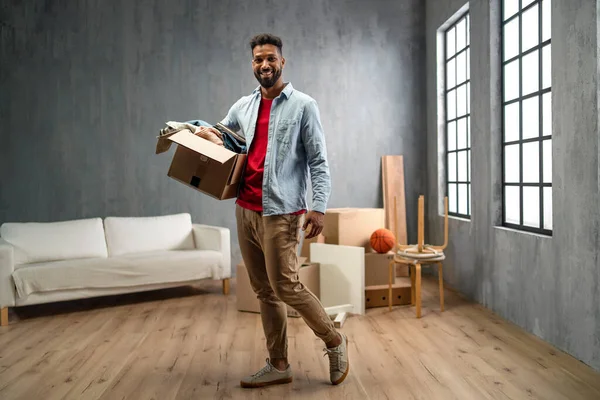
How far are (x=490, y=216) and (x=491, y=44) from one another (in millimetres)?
1266

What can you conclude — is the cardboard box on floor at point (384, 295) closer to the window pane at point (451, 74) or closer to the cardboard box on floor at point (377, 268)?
the cardboard box on floor at point (377, 268)

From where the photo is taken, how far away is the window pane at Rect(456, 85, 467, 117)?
4821mm

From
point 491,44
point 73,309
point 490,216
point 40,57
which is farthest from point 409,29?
point 73,309

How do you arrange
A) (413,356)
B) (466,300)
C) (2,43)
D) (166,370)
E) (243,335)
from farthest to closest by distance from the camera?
(2,43)
(466,300)
(243,335)
(413,356)
(166,370)

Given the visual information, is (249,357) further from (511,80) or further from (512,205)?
(511,80)

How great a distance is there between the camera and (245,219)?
8.28 feet

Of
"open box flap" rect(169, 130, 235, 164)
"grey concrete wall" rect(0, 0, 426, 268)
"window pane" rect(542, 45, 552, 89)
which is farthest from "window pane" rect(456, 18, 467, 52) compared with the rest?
"open box flap" rect(169, 130, 235, 164)

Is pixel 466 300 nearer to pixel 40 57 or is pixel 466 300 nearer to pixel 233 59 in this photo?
pixel 233 59

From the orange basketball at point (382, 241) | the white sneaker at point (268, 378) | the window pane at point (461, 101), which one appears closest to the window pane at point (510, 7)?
the window pane at point (461, 101)

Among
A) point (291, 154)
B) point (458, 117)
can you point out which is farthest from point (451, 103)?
point (291, 154)

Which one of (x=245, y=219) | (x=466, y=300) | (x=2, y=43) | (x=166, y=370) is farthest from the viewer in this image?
(x=2, y=43)

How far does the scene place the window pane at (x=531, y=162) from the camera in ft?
11.5

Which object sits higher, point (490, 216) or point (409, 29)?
point (409, 29)

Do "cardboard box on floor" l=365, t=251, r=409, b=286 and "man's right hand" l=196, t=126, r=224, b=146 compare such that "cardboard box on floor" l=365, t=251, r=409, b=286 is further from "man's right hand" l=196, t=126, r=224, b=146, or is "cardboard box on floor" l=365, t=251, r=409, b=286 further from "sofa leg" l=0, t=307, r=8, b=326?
"sofa leg" l=0, t=307, r=8, b=326
